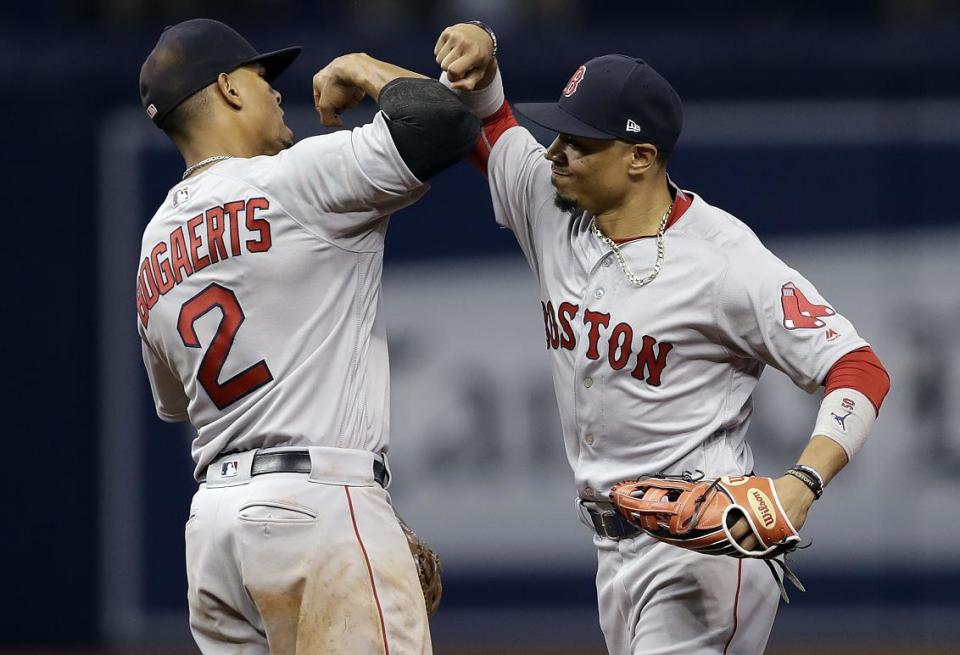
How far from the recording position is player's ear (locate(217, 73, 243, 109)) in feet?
11.4

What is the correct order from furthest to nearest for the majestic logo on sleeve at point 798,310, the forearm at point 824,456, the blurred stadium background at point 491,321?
1. the blurred stadium background at point 491,321
2. the majestic logo on sleeve at point 798,310
3. the forearm at point 824,456

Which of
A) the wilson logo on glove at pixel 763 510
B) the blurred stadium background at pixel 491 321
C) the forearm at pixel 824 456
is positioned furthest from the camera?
the blurred stadium background at pixel 491 321

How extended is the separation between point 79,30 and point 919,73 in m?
4.27

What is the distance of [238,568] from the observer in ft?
10.7

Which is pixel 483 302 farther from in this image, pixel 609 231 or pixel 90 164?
pixel 609 231

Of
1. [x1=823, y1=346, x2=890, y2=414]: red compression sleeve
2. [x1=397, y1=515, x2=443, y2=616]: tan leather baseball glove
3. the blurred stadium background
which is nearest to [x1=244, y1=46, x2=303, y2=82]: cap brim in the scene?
[x1=397, y1=515, x2=443, y2=616]: tan leather baseball glove

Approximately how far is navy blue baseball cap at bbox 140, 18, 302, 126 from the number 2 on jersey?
482 millimetres

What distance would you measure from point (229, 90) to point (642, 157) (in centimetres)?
101

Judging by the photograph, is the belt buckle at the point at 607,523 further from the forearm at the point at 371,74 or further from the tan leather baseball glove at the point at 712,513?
the forearm at the point at 371,74

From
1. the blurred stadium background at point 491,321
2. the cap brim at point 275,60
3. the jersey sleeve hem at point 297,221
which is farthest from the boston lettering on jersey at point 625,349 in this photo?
the blurred stadium background at point 491,321

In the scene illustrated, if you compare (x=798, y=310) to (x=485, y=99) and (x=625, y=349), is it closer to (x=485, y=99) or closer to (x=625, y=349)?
(x=625, y=349)

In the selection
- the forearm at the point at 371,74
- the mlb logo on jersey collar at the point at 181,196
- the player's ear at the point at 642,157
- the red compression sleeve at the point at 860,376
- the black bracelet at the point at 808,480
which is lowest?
the black bracelet at the point at 808,480

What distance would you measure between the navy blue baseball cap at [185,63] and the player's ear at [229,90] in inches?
0.6

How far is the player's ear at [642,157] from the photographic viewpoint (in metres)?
3.62
